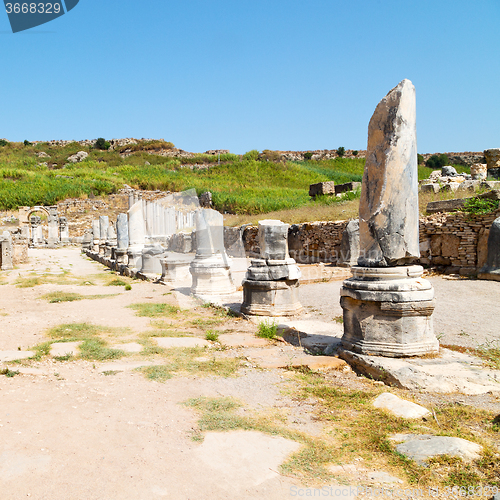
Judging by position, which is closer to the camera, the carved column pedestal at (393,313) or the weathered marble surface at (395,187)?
the carved column pedestal at (393,313)

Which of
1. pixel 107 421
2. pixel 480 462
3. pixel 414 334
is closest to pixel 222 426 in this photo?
pixel 107 421

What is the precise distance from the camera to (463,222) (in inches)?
391

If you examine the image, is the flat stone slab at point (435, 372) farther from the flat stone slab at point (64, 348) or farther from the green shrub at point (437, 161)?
the green shrub at point (437, 161)

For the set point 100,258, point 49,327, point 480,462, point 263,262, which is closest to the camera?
point 480,462

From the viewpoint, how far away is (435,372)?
3387mm

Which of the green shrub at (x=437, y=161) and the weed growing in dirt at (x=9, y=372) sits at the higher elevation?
the green shrub at (x=437, y=161)

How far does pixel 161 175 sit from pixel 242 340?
44361 millimetres

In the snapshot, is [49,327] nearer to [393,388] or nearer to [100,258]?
[393,388]

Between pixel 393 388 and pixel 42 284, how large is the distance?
30.7 ft

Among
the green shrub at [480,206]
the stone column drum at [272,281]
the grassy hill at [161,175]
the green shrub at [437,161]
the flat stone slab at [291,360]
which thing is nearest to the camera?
the flat stone slab at [291,360]

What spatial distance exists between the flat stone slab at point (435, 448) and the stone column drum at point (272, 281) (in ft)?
11.8

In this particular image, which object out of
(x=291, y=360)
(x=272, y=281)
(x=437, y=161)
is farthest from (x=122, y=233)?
(x=437, y=161)

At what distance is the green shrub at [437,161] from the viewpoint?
4767cm

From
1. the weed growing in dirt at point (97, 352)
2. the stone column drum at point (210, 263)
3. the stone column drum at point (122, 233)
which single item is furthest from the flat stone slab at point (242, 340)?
the stone column drum at point (122, 233)
